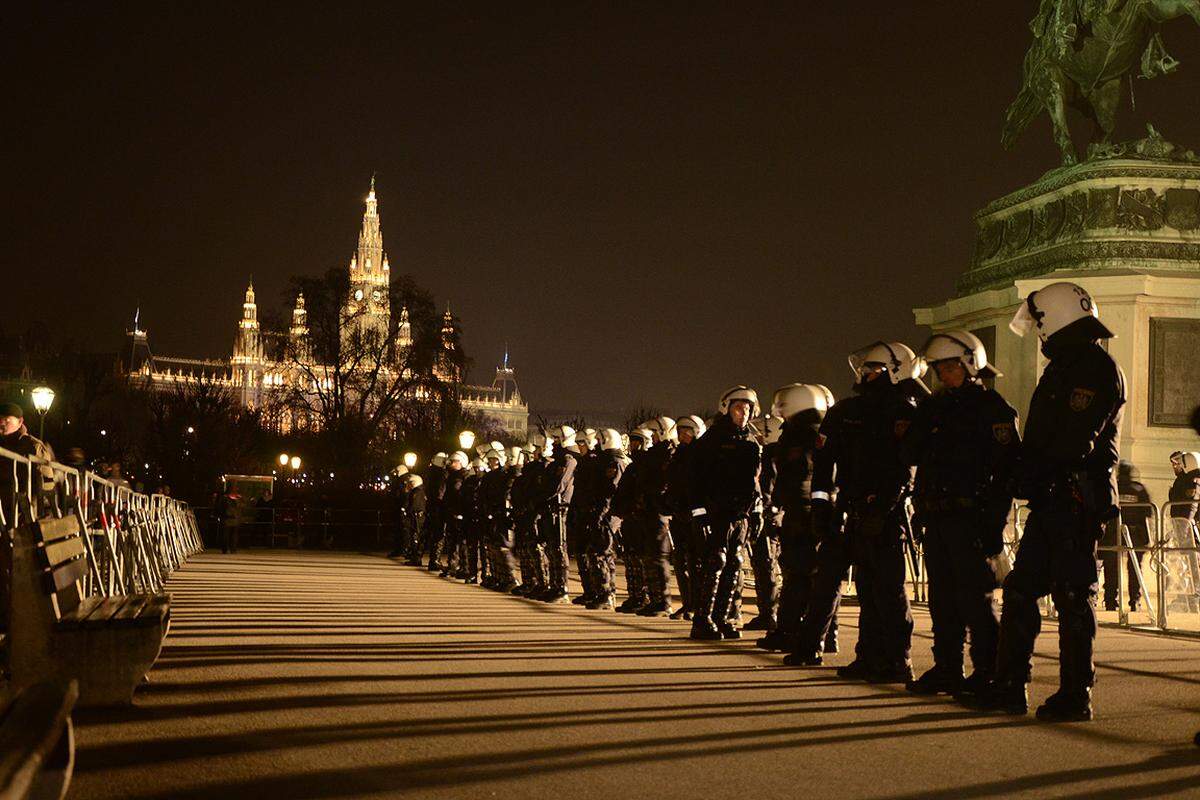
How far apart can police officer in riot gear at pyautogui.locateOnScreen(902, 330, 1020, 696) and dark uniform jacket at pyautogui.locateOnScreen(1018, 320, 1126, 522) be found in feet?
1.44

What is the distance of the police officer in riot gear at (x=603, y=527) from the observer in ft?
59.3

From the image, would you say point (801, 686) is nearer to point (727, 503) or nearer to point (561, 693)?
point (561, 693)

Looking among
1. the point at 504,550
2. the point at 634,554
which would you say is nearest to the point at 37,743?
the point at 634,554

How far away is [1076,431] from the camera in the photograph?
822cm

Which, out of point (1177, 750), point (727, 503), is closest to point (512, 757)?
point (1177, 750)

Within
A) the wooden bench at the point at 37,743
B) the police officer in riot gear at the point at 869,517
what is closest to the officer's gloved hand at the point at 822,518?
the police officer in riot gear at the point at 869,517

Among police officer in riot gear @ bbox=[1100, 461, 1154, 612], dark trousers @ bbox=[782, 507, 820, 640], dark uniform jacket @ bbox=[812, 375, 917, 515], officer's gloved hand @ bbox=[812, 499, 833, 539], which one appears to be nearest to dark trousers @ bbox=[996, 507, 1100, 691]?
dark uniform jacket @ bbox=[812, 375, 917, 515]

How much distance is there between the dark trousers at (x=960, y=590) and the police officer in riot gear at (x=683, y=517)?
185 inches

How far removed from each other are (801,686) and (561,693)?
1.63m

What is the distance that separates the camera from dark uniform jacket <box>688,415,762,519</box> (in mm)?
13078

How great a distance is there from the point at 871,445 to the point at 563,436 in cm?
1075

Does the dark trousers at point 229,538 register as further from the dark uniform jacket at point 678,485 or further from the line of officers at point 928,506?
the dark uniform jacket at point 678,485

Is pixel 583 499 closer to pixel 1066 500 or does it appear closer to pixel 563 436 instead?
pixel 563 436

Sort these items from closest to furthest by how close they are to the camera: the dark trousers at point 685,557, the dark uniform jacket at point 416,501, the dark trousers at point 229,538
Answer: the dark trousers at point 685,557 → the dark uniform jacket at point 416,501 → the dark trousers at point 229,538
